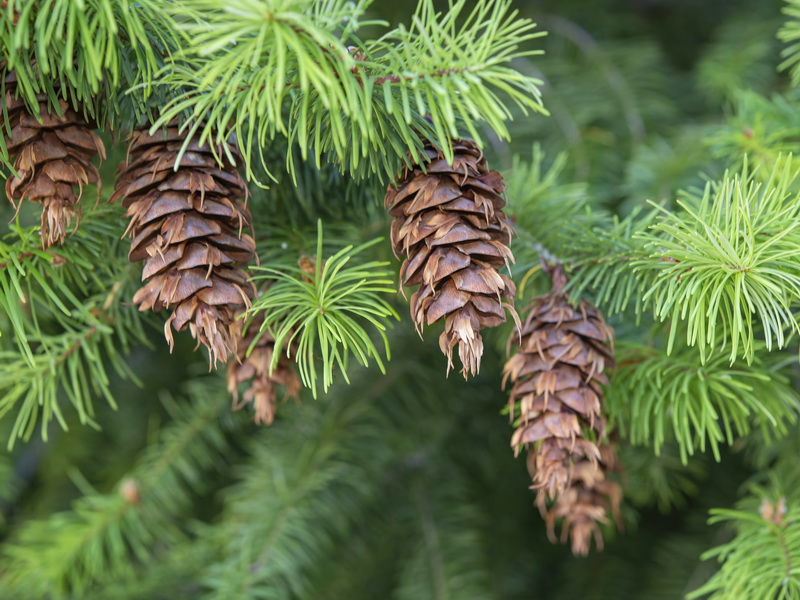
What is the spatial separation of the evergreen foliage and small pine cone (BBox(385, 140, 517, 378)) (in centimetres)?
1

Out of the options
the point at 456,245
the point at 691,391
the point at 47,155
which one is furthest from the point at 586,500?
the point at 47,155

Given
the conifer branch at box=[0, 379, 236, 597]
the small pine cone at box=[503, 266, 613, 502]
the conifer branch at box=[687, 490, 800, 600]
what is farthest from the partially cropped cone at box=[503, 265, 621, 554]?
the conifer branch at box=[0, 379, 236, 597]

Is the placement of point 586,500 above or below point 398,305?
below

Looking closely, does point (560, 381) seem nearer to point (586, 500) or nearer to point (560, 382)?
point (560, 382)

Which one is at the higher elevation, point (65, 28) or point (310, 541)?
point (65, 28)

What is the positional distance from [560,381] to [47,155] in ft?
1.35

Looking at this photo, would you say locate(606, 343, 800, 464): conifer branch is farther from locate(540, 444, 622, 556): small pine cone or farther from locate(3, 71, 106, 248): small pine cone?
locate(3, 71, 106, 248): small pine cone

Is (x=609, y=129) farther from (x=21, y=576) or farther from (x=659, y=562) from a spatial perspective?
(x=21, y=576)

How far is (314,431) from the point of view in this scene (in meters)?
0.93

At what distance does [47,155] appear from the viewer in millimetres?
453

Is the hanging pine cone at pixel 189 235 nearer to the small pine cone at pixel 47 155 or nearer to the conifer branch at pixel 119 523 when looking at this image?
the small pine cone at pixel 47 155

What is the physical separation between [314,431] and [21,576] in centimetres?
42

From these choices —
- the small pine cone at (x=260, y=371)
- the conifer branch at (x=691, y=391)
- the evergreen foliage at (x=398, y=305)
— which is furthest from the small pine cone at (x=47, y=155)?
the conifer branch at (x=691, y=391)

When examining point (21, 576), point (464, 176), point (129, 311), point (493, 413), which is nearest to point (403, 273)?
point (464, 176)
